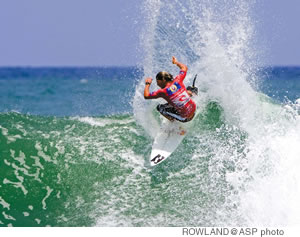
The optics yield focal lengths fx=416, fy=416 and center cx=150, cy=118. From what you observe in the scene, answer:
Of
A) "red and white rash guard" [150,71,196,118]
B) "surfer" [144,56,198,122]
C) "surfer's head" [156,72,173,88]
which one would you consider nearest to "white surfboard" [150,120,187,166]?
"surfer" [144,56,198,122]

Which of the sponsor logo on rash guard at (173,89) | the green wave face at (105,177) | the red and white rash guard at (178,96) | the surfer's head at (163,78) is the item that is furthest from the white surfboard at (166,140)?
the surfer's head at (163,78)

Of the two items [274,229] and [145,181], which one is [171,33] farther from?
[274,229]

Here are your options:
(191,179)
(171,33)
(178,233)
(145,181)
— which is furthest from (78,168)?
(171,33)

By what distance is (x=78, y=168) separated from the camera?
8.50 m

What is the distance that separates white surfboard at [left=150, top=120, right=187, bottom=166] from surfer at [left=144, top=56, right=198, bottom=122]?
29 centimetres

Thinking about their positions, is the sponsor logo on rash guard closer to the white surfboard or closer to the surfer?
the surfer

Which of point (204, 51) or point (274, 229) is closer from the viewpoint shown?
point (274, 229)

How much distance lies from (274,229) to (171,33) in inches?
250

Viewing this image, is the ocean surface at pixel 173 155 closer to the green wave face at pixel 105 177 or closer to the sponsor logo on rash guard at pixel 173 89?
the green wave face at pixel 105 177

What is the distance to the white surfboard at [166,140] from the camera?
8344 mm

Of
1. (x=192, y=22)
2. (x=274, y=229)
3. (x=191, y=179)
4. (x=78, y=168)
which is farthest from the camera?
(x=192, y=22)

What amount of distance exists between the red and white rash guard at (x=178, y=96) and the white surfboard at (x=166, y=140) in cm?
51

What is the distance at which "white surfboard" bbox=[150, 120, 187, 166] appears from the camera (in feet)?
27.4

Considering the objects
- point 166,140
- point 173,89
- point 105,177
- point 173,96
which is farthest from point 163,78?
point 105,177
